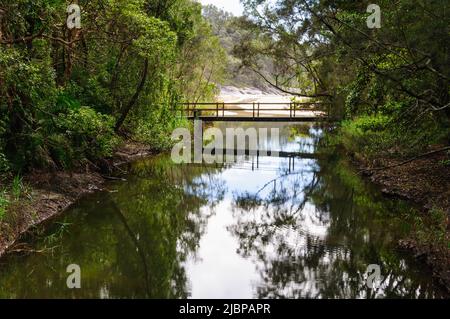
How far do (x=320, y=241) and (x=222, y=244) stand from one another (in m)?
1.90

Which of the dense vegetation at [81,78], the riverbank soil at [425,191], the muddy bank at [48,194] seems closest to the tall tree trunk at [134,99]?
the dense vegetation at [81,78]

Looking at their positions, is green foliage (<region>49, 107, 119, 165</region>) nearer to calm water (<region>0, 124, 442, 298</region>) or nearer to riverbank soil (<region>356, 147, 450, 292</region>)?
calm water (<region>0, 124, 442, 298</region>)

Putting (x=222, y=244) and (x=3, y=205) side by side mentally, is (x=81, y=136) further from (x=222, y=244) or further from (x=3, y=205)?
(x=222, y=244)

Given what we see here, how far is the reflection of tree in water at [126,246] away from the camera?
7203 mm

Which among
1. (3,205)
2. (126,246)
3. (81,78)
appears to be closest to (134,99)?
(81,78)

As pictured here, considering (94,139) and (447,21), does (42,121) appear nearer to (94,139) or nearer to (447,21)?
(94,139)

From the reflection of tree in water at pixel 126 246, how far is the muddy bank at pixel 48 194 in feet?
1.24

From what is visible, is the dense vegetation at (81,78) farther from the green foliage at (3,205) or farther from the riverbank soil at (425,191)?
the riverbank soil at (425,191)

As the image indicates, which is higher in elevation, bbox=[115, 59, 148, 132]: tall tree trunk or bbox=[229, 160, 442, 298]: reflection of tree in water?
bbox=[115, 59, 148, 132]: tall tree trunk

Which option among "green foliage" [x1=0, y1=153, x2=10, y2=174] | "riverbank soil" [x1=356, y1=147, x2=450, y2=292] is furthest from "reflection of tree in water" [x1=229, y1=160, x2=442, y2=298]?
"green foliage" [x1=0, y1=153, x2=10, y2=174]

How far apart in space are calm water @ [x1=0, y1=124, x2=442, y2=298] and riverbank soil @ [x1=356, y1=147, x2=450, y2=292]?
0.29 metres

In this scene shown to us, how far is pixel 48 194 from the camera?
439 inches

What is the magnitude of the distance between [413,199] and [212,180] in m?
6.70

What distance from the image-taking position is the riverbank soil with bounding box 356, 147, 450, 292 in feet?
24.8
